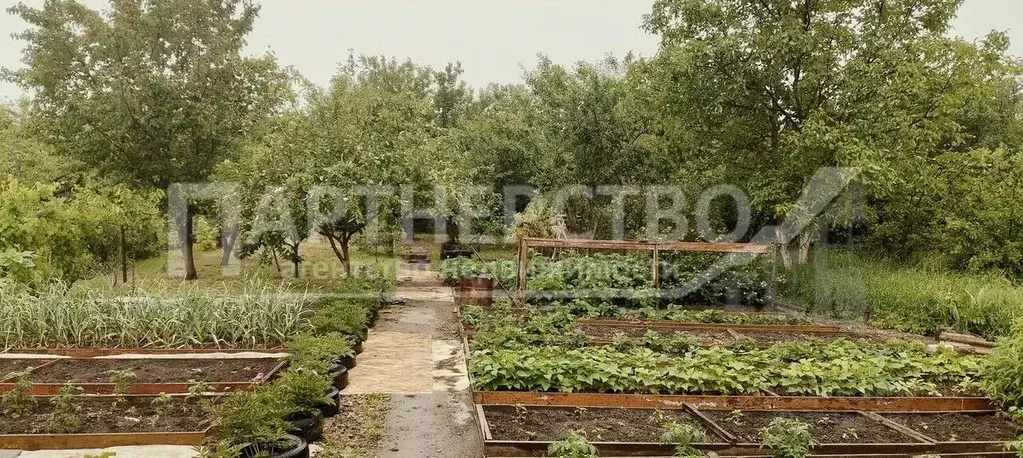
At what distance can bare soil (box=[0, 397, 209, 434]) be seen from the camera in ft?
15.7

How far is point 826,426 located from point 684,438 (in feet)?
5.09

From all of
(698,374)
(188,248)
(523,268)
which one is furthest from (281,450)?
(188,248)

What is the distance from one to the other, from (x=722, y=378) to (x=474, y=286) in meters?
6.15

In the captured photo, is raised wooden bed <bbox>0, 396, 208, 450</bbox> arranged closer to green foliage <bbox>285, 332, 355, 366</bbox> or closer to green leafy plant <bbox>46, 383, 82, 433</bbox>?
green leafy plant <bbox>46, 383, 82, 433</bbox>

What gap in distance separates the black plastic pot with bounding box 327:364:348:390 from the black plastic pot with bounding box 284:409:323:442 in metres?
0.97

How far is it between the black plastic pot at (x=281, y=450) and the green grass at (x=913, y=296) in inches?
342

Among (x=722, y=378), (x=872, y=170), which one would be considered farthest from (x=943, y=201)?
(x=722, y=378)

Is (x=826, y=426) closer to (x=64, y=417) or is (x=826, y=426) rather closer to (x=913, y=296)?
(x=64, y=417)

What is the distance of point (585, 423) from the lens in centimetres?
520

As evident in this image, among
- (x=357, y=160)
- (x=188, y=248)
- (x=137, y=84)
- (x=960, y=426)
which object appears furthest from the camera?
(x=188, y=248)

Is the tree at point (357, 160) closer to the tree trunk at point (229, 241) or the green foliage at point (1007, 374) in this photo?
the tree trunk at point (229, 241)

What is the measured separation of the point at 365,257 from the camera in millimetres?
20953

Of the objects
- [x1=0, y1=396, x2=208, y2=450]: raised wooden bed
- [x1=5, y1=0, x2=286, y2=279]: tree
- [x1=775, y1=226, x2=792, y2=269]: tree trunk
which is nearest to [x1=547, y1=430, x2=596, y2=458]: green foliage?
[x1=0, y1=396, x2=208, y2=450]: raised wooden bed

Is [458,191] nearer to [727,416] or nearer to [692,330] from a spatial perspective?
[692,330]
